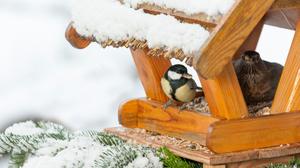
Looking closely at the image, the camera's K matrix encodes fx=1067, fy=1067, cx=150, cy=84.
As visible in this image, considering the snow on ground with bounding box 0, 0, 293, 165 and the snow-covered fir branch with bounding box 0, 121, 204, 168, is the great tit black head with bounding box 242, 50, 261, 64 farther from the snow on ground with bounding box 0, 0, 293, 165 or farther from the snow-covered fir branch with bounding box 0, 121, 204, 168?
the snow on ground with bounding box 0, 0, 293, 165

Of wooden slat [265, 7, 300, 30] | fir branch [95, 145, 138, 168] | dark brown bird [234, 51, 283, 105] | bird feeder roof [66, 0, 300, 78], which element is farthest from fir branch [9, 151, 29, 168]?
wooden slat [265, 7, 300, 30]

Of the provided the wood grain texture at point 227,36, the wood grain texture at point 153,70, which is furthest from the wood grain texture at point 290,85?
the wood grain texture at point 153,70

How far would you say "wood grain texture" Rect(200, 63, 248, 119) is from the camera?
3273 mm

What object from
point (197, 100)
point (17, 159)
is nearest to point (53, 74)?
point (197, 100)

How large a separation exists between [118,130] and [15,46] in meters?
2.35

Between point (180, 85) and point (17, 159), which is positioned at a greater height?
point (180, 85)

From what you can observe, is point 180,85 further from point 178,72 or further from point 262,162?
point 262,162

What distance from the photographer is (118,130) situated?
3744 mm

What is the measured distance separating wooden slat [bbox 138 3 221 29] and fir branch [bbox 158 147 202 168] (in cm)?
42

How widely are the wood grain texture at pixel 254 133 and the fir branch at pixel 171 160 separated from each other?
0.42 feet

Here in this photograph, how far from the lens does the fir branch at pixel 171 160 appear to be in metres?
3.30

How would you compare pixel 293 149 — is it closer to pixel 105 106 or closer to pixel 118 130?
pixel 118 130

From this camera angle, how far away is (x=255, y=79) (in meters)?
3.57

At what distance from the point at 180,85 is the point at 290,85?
0.37 meters
